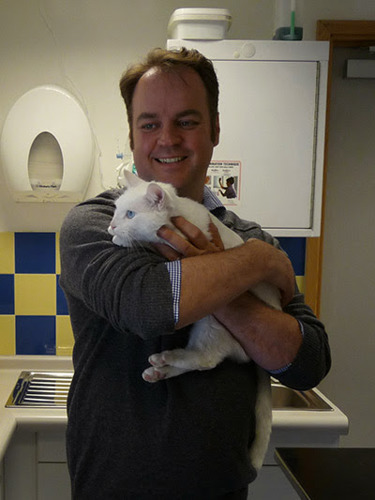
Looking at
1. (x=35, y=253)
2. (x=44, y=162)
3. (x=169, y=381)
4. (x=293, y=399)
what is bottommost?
(x=293, y=399)

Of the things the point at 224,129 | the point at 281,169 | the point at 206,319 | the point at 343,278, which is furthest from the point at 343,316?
the point at 206,319

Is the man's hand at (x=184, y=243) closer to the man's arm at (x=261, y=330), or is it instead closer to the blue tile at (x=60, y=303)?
the man's arm at (x=261, y=330)

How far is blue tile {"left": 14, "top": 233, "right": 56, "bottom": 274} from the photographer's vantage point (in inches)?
83.7

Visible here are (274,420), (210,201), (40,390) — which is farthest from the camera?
(40,390)

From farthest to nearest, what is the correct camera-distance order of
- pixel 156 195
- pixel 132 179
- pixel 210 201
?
pixel 210 201 → pixel 132 179 → pixel 156 195

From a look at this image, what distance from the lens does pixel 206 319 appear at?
98cm

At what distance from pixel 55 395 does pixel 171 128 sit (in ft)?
3.79

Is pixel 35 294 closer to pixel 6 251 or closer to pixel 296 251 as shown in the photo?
pixel 6 251

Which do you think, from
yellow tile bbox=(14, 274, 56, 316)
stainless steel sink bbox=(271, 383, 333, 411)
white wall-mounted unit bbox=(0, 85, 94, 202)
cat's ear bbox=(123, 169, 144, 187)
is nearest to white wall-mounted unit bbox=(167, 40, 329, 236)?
white wall-mounted unit bbox=(0, 85, 94, 202)

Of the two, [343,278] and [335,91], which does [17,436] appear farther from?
[335,91]

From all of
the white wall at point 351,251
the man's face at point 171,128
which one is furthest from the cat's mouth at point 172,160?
the white wall at point 351,251

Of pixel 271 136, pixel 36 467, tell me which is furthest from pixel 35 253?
pixel 271 136

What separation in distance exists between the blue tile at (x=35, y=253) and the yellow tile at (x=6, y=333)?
8.3 inches

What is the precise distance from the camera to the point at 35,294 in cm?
214
